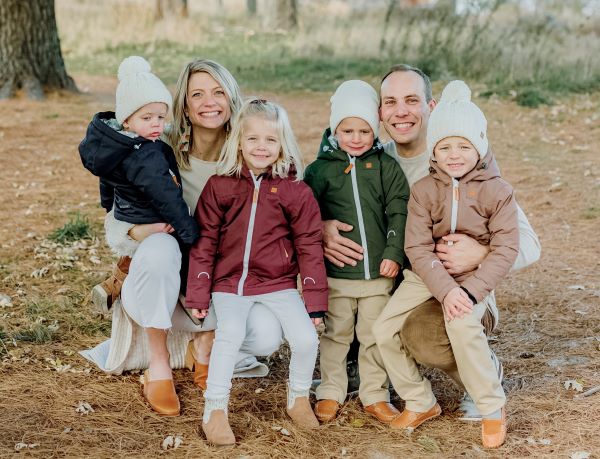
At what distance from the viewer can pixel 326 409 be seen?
3.83 m

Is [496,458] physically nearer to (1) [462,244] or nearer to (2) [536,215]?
(1) [462,244]

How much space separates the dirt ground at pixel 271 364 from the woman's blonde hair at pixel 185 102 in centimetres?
123

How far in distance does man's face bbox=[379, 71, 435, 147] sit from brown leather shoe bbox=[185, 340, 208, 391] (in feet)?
5.20

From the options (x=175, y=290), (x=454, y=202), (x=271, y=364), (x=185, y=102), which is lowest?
(x=271, y=364)

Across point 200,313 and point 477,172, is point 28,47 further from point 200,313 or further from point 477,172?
point 477,172

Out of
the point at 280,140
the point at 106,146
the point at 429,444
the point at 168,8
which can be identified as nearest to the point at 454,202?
the point at 280,140

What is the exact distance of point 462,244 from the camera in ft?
11.8

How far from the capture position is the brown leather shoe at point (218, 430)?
11.5 feet

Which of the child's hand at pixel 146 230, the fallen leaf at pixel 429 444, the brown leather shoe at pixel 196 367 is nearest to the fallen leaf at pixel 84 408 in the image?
the brown leather shoe at pixel 196 367

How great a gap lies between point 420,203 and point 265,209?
733mm

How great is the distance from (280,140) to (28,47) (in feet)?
27.5

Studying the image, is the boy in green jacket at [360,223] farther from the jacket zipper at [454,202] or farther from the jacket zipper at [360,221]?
the jacket zipper at [454,202]

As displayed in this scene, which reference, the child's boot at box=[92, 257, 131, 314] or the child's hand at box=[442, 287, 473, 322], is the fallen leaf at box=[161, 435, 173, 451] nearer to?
the child's boot at box=[92, 257, 131, 314]

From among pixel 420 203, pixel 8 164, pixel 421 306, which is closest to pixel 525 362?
pixel 421 306
